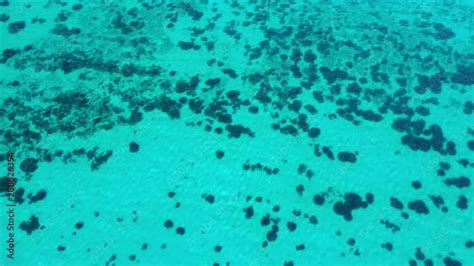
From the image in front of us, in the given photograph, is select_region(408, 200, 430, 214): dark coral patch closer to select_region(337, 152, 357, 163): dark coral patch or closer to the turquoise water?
the turquoise water

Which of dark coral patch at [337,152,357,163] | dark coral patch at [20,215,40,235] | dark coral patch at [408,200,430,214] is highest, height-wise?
dark coral patch at [337,152,357,163]

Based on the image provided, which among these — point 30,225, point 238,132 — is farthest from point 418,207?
point 30,225

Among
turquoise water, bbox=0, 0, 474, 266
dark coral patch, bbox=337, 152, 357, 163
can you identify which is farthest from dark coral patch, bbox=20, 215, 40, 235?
dark coral patch, bbox=337, 152, 357, 163

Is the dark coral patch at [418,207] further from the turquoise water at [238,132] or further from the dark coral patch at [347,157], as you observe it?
the dark coral patch at [347,157]

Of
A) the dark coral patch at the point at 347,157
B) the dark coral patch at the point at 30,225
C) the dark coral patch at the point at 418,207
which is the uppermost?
the dark coral patch at the point at 347,157

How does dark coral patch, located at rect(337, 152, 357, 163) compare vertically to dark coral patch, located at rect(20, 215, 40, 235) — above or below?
above

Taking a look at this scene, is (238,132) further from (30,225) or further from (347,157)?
(30,225)

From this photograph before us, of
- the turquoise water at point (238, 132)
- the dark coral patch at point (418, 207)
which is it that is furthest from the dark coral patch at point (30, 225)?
the dark coral patch at point (418, 207)

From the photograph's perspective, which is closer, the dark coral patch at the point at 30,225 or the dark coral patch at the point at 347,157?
the dark coral patch at the point at 30,225
